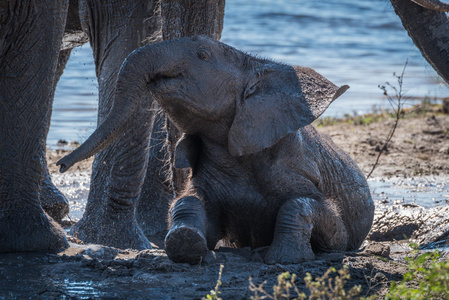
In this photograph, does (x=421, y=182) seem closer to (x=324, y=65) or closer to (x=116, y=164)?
(x=116, y=164)

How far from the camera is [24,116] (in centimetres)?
486

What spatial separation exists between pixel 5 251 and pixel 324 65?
12.6m

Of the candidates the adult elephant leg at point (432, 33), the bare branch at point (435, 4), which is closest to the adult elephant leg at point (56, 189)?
the adult elephant leg at point (432, 33)

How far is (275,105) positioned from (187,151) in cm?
55

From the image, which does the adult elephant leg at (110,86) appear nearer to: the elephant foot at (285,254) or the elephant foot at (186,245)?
the elephant foot at (186,245)

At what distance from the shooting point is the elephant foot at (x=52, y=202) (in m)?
6.46

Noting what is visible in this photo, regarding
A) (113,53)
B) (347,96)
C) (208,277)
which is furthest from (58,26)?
(347,96)

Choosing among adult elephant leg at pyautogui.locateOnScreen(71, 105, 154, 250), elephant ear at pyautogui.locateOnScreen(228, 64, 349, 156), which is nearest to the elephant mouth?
elephant ear at pyautogui.locateOnScreen(228, 64, 349, 156)

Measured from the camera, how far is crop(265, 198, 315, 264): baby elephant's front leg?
448cm

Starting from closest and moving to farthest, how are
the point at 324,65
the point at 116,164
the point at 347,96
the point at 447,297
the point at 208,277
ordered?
1. the point at 447,297
2. the point at 208,277
3. the point at 116,164
4. the point at 347,96
5. the point at 324,65

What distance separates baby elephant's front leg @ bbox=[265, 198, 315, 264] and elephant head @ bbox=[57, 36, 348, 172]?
36cm

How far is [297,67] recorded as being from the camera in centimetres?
490

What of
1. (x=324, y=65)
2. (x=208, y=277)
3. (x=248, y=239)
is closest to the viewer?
(x=208, y=277)

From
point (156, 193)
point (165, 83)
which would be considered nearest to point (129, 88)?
point (165, 83)
